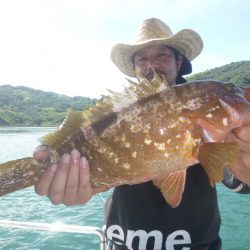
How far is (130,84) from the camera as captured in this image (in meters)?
2.70

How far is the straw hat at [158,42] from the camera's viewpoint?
4281mm

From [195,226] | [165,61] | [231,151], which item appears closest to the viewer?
[231,151]

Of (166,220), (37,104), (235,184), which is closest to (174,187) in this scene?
(166,220)

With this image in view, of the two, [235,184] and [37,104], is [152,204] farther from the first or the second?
[37,104]

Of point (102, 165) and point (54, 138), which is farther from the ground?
point (54, 138)

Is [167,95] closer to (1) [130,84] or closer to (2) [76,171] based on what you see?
(1) [130,84]

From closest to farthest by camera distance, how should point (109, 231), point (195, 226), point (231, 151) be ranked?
point (231, 151) < point (195, 226) < point (109, 231)

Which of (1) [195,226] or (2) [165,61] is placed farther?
(2) [165,61]

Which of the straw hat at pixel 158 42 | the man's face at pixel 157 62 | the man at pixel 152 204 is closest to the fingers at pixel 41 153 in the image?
the man at pixel 152 204

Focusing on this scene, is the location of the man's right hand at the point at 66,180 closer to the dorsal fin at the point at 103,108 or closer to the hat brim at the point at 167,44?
the dorsal fin at the point at 103,108

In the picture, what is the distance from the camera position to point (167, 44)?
173 inches

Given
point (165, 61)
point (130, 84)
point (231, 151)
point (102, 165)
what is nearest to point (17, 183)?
point (102, 165)

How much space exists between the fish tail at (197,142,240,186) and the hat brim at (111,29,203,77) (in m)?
2.13

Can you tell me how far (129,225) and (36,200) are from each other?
15.1 metres
